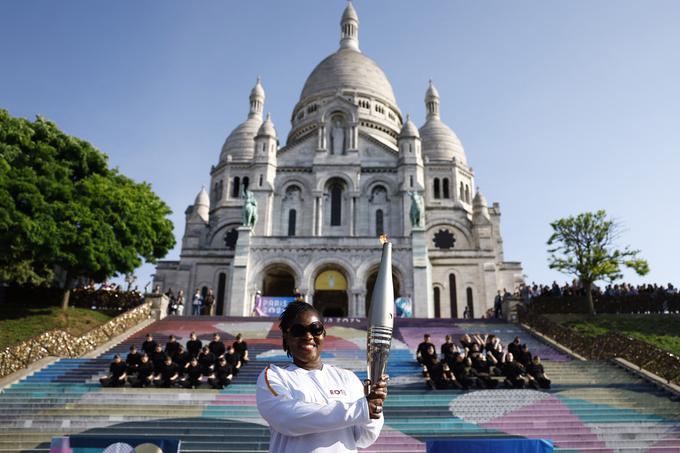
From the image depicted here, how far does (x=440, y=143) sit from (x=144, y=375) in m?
40.1

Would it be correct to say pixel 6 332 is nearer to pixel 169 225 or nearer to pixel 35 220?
pixel 35 220

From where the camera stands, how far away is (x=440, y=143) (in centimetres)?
4919

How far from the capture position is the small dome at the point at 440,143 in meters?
48.7

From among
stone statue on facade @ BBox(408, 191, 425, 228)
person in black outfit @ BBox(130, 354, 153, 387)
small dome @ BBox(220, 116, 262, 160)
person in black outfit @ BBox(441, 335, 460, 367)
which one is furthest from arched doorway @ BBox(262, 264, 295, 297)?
person in black outfit @ BBox(441, 335, 460, 367)

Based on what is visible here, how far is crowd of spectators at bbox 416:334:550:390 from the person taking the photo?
43.7 feet

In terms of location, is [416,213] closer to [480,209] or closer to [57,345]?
[480,209]

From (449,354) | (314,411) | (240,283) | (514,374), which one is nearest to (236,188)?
(240,283)

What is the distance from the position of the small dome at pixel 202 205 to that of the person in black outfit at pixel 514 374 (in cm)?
3606

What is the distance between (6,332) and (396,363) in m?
14.3

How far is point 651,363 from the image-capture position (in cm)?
1501

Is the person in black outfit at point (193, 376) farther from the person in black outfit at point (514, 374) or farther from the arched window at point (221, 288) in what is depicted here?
the arched window at point (221, 288)

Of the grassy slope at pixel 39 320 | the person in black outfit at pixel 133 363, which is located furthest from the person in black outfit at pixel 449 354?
the grassy slope at pixel 39 320

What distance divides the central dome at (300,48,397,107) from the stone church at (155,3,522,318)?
0.18 metres

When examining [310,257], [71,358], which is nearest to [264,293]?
[310,257]
